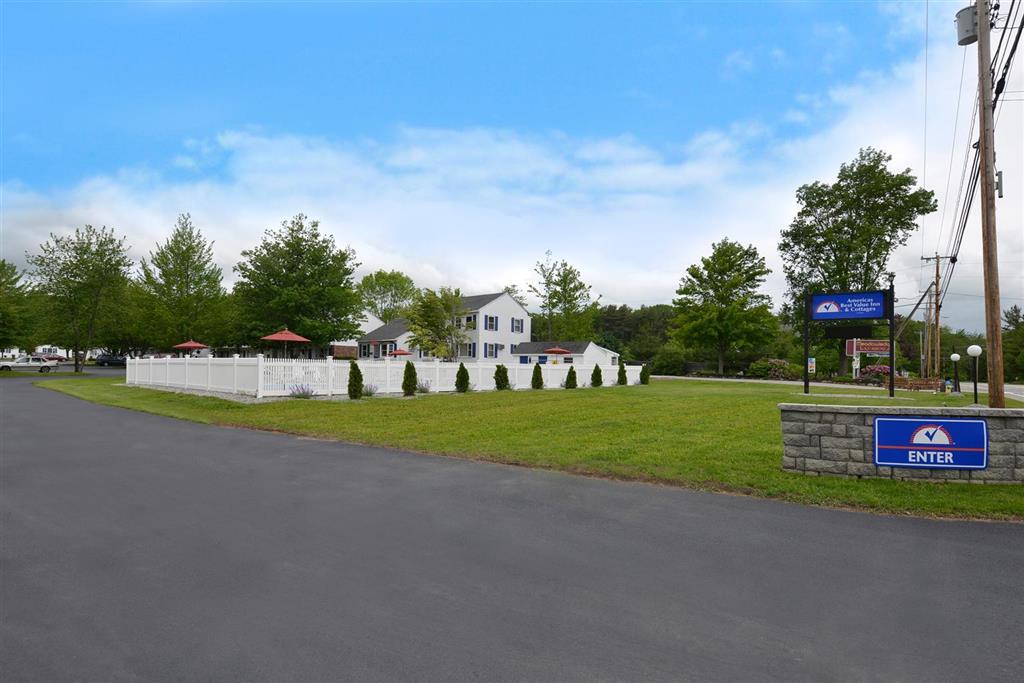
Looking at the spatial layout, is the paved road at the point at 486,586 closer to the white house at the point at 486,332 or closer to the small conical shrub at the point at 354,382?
the small conical shrub at the point at 354,382

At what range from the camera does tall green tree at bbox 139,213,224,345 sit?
46.9m

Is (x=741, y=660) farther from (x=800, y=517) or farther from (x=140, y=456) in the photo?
(x=140, y=456)

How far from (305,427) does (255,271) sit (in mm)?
33291

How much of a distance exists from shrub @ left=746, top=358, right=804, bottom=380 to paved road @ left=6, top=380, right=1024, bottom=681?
4094cm

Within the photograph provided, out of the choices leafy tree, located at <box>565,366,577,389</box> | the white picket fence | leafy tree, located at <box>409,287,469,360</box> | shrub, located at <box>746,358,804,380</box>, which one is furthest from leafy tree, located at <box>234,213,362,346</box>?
shrub, located at <box>746,358,804,380</box>

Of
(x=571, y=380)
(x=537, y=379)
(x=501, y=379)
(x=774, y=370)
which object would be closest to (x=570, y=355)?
(x=774, y=370)

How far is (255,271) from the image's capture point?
41.6m

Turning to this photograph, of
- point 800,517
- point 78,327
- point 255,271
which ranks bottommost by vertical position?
point 800,517

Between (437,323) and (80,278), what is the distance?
25558 millimetres

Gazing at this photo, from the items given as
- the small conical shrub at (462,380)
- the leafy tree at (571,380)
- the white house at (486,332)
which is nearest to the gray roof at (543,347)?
the white house at (486,332)

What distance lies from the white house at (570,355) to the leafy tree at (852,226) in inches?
642

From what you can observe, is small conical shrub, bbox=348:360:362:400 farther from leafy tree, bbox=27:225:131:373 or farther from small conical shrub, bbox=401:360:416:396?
leafy tree, bbox=27:225:131:373

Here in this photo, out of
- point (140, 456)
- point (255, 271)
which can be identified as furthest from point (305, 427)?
point (255, 271)

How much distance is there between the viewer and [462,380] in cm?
2380
